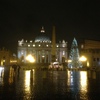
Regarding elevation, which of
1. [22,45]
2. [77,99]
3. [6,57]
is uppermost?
[22,45]

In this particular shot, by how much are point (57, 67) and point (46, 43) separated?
8048 cm

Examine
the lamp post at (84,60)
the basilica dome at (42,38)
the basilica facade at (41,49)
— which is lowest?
the lamp post at (84,60)

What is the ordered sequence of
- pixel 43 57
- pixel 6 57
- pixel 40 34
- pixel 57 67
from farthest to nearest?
pixel 40 34
pixel 43 57
pixel 6 57
pixel 57 67

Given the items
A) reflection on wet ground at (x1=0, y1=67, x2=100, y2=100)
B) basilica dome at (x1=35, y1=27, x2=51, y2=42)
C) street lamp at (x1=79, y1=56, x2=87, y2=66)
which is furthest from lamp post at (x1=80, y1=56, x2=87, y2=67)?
basilica dome at (x1=35, y1=27, x2=51, y2=42)

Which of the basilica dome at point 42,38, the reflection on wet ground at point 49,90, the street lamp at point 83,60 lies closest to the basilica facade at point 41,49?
the basilica dome at point 42,38

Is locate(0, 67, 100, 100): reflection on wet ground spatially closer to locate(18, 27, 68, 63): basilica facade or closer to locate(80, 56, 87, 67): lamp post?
locate(80, 56, 87, 67): lamp post

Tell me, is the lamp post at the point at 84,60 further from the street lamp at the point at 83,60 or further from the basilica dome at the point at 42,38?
the basilica dome at the point at 42,38

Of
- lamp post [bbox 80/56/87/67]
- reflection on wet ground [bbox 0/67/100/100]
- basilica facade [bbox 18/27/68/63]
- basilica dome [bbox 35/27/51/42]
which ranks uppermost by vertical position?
basilica dome [bbox 35/27/51/42]

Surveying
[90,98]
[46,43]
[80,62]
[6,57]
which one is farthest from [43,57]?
[90,98]

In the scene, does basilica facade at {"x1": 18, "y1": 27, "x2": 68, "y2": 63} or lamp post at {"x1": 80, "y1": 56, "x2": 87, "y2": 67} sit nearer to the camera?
lamp post at {"x1": 80, "y1": 56, "x2": 87, "y2": 67}

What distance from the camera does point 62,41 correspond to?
142875 millimetres

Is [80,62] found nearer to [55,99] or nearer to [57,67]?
[57,67]

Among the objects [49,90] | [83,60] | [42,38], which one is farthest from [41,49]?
[49,90]

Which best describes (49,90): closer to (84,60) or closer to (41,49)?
(84,60)
